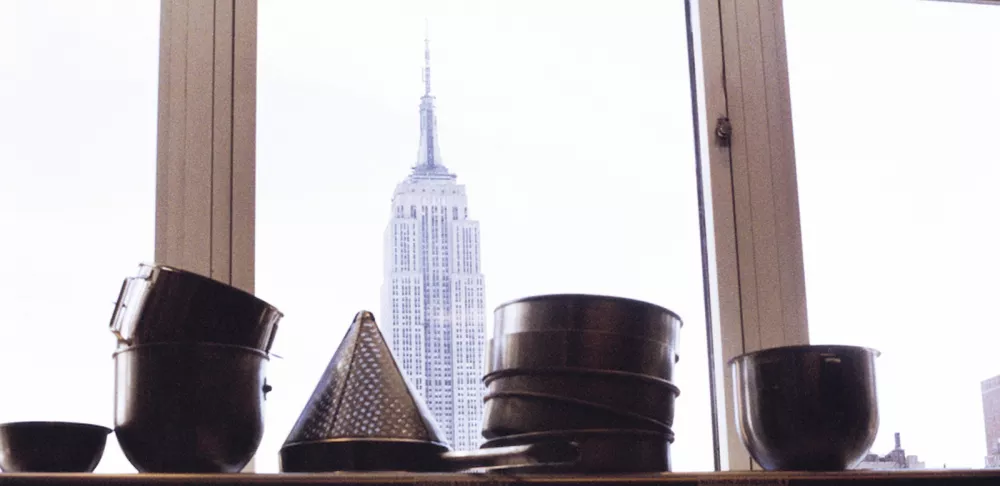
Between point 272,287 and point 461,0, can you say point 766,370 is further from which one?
point 461,0

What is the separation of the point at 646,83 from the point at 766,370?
81 cm

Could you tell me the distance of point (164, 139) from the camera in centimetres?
193

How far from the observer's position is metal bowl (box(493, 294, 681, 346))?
5.16 ft

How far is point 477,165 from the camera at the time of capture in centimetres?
216

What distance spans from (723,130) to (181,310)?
114 cm

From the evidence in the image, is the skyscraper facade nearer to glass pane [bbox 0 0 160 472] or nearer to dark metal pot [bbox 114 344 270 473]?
glass pane [bbox 0 0 160 472]

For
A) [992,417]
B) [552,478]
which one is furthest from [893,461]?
[552,478]

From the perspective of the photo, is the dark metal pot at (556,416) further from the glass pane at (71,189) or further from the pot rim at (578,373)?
the glass pane at (71,189)

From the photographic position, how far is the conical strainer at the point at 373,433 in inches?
57.3

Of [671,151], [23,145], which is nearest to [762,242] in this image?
[671,151]

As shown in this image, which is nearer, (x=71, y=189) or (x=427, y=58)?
(x=71, y=189)

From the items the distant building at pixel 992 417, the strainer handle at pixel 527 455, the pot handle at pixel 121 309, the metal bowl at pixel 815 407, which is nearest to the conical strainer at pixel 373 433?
the strainer handle at pixel 527 455

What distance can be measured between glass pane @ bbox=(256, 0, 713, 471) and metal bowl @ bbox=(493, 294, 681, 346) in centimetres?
42

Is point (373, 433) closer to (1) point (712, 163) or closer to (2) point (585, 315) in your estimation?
(2) point (585, 315)
